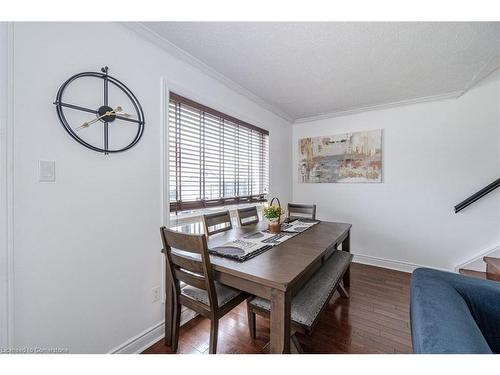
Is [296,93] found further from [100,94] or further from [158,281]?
[158,281]

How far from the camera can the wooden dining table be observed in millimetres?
1024

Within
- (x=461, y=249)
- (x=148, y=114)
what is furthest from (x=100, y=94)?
(x=461, y=249)

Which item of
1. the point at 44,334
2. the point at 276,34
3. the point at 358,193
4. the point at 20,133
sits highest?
the point at 276,34

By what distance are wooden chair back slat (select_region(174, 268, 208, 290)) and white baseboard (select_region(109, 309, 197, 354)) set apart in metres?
0.59

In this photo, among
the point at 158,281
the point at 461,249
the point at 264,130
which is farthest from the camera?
the point at 264,130

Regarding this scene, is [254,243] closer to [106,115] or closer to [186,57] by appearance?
[106,115]

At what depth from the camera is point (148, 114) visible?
160cm

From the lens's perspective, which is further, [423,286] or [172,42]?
[172,42]

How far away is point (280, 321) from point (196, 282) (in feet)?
1.78

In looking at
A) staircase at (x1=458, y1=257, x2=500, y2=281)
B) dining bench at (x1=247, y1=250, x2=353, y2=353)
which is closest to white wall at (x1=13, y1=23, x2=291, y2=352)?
dining bench at (x1=247, y1=250, x2=353, y2=353)

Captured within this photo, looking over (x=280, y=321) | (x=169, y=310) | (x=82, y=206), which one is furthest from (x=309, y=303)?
(x=82, y=206)

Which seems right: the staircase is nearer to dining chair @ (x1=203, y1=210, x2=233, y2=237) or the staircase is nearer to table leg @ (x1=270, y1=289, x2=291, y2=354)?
table leg @ (x1=270, y1=289, x2=291, y2=354)

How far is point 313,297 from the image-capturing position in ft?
4.39

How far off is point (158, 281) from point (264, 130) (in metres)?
2.27
